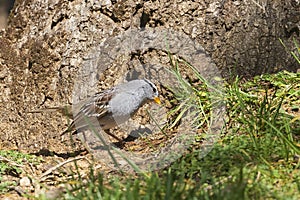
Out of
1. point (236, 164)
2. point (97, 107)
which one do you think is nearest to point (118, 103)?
point (97, 107)

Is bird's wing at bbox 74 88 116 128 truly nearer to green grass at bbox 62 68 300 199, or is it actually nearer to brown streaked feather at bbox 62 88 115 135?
brown streaked feather at bbox 62 88 115 135

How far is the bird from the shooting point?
5.74m

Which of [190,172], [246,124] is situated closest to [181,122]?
[246,124]

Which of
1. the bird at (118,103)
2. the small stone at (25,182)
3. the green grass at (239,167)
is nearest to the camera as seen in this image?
the green grass at (239,167)

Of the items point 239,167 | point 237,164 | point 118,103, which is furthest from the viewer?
point 118,103

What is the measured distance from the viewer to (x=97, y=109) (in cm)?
580

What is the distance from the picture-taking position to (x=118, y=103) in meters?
5.76

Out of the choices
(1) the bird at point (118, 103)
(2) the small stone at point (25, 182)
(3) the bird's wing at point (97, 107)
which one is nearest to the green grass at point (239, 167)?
(2) the small stone at point (25, 182)

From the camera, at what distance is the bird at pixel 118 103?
18.8 feet

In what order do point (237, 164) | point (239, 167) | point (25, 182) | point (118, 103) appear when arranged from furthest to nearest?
point (118, 103) → point (25, 182) → point (237, 164) → point (239, 167)

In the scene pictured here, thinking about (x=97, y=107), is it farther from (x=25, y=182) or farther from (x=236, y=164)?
(x=236, y=164)

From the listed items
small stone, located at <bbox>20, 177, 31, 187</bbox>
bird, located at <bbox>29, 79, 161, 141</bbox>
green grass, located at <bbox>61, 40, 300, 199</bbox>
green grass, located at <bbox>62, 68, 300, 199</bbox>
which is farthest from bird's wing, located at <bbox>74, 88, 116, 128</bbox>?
green grass, located at <bbox>62, 68, 300, 199</bbox>

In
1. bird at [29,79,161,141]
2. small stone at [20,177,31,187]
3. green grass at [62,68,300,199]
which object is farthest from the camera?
bird at [29,79,161,141]

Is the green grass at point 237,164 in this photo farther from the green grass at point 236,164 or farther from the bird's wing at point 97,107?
the bird's wing at point 97,107
